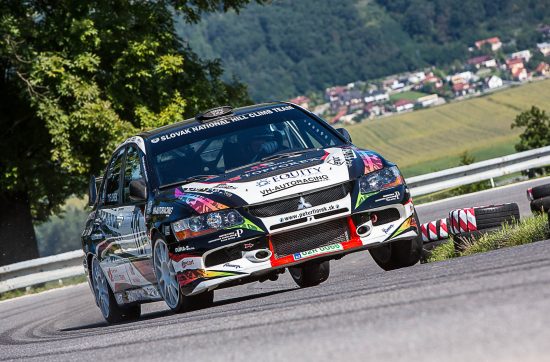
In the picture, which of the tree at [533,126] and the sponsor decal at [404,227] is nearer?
the sponsor decal at [404,227]

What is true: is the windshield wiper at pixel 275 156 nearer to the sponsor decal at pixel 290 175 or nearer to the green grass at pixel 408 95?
the sponsor decal at pixel 290 175

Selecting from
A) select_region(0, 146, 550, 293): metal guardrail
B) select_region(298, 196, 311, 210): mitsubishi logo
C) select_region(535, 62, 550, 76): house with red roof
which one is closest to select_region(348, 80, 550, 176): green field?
select_region(535, 62, 550, 76): house with red roof

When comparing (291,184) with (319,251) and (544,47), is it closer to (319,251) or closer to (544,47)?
(319,251)

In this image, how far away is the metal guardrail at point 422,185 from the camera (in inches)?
→ 816

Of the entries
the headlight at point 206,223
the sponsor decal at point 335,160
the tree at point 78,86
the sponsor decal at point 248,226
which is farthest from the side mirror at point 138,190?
the tree at point 78,86

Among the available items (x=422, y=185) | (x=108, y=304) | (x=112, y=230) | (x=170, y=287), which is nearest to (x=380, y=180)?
(x=170, y=287)

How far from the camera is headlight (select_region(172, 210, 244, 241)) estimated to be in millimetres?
8766

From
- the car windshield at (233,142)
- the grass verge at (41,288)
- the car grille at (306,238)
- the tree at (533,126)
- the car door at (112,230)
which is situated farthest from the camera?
the tree at (533,126)

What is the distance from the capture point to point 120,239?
34.0 ft

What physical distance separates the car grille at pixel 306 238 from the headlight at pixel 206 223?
344 millimetres

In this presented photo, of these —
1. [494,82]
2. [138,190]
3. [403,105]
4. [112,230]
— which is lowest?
[403,105]

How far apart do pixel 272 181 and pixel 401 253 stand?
1.49 metres

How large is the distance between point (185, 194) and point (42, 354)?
69.0 inches

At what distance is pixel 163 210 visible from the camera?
9.17m
